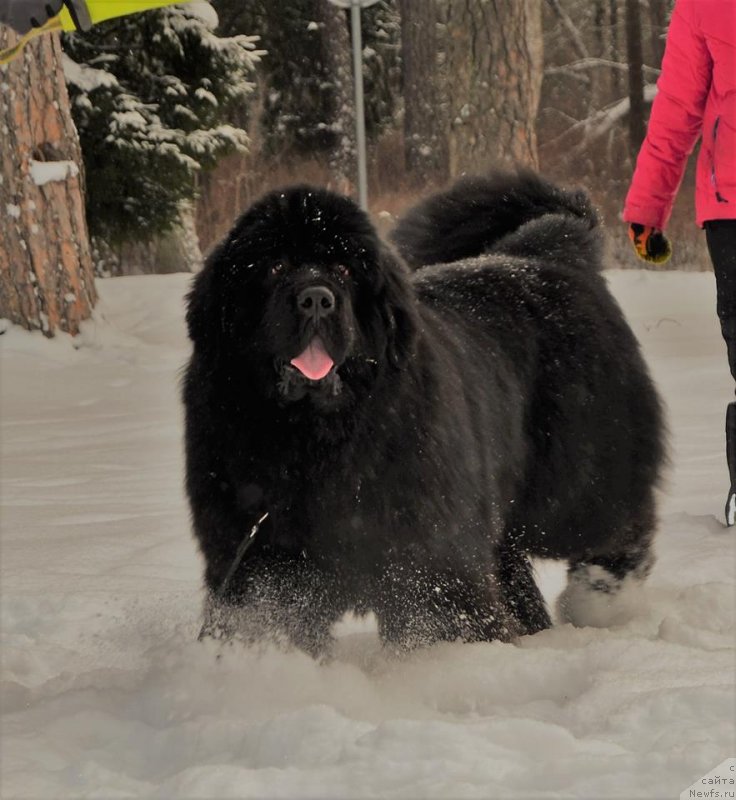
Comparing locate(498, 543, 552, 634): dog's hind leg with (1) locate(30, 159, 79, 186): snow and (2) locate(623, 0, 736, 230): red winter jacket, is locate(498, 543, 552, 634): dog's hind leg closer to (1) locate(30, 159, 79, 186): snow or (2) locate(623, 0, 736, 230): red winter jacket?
(2) locate(623, 0, 736, 230): red winter jacket

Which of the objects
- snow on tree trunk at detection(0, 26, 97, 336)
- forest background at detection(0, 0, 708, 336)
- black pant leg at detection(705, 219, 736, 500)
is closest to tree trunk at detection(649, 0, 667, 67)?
forest background at detection(0, 0, 708, 336)

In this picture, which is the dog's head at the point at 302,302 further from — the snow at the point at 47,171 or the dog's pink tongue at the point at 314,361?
the snow at the point at 47,171

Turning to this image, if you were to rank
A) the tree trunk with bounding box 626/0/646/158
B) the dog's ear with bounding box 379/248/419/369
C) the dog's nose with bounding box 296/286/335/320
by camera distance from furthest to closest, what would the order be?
1. the tree trunk with bounding box 626/0/646/158
2. the dog's ear with bounding box 379/248/419/369
3. the dog's nose with bounding box 296/286/335/320

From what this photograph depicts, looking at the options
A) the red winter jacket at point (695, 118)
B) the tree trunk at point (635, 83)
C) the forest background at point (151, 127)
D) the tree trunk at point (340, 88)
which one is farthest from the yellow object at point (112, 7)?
the tree trunk at point (635, 83)

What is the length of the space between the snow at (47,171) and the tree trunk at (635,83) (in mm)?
13462

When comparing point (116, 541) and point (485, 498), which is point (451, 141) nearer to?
point (116, 541)

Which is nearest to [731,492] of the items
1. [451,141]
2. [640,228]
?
[640,228]

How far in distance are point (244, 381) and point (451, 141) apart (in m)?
7.72

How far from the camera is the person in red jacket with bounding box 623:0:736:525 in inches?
155

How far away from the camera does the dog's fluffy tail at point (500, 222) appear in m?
4.13

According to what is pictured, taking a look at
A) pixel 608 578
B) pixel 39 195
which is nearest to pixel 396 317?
pixel 608 578

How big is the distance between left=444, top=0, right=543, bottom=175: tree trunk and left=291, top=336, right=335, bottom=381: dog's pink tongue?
7.47m

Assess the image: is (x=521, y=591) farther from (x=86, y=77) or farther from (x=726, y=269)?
(x=86, y=77)

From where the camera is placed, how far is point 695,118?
4.18 meters
